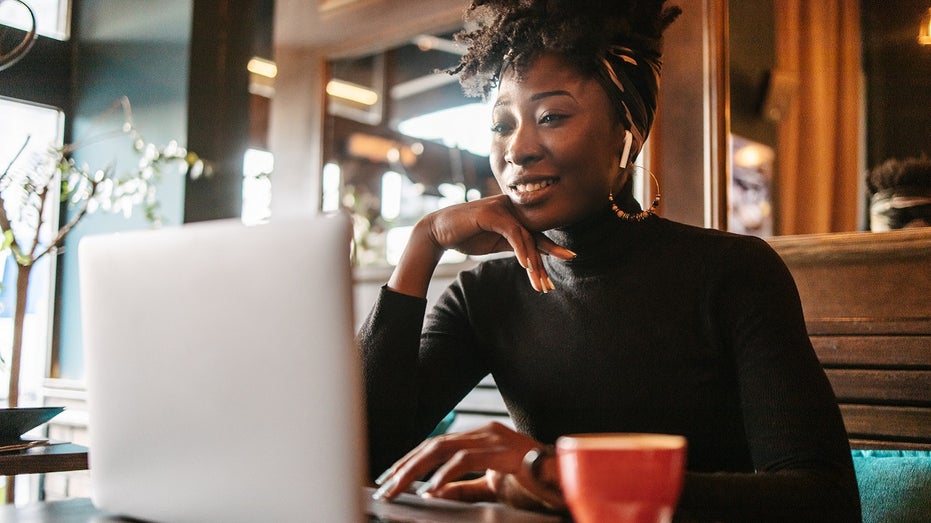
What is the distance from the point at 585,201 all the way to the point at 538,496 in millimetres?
601

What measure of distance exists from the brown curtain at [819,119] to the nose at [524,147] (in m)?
0.86

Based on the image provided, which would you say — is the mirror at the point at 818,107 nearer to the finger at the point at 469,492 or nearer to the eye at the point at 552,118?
the eye at the point at 552,118

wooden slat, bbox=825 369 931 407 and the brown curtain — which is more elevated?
the brown curtain

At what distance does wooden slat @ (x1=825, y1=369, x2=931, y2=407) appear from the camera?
1.35 m

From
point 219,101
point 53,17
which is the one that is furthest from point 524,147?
point 53,17

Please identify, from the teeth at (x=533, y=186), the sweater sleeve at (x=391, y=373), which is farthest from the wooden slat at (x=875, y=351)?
the sweater sleeve at (x=391, y=373)

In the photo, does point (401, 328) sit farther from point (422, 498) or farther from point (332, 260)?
point (332, 260)

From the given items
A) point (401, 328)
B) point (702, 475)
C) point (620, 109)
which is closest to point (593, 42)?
point (620, 109)

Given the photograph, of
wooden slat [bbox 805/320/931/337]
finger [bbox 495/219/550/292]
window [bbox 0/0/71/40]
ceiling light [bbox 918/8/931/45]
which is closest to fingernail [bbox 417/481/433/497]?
finger [bbox 495/219/550/292]

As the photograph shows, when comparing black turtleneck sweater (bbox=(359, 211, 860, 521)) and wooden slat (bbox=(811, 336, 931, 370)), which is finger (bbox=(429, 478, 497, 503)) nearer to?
black turtleneck sweater (bbox=(359, 211, 860, 521))

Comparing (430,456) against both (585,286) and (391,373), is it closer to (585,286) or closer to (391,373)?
(391,373)

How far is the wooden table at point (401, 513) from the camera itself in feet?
2.33

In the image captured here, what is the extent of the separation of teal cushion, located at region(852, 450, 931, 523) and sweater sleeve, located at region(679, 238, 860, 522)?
0.64 feet

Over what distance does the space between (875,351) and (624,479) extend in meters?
1.11
